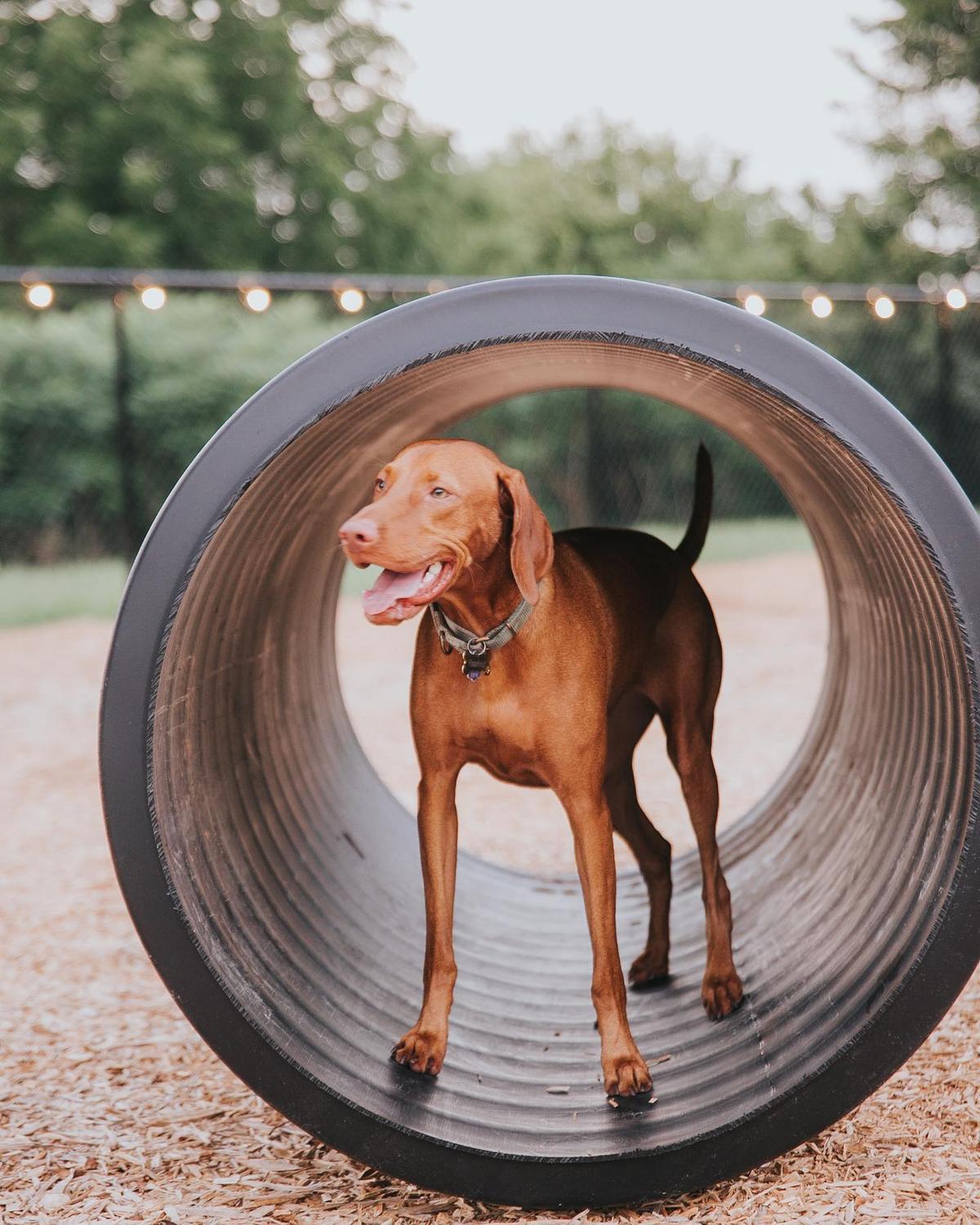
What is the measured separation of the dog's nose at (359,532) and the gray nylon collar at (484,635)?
0.56 metres

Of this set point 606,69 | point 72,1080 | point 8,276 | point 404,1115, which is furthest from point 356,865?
point 606,69

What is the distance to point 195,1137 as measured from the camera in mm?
3760

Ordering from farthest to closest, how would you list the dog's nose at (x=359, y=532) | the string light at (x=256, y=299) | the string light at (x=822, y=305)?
the string light at (x=822, y=305), the string light at (x=256, y=299), the dog's nose at (x=359, y=532)

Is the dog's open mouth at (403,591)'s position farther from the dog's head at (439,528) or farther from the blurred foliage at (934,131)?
the blurred foliage at (934,131)

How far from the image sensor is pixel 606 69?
3681 centimetres

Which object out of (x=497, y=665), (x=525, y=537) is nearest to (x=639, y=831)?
(x=497, y=665)

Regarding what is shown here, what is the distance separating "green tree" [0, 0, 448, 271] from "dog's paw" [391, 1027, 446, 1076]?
24.7 m

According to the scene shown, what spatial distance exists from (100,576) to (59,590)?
0.63 m

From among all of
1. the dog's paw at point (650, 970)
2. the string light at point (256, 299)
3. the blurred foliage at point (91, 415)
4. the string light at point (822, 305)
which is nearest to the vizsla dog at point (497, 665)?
the dog's paw at point (650, 970)

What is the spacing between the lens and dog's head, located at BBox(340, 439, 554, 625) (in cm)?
299

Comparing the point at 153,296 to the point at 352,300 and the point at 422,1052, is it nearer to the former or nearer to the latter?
the point at 352,300

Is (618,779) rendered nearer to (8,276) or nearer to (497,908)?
(497,908)

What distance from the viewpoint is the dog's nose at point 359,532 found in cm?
292

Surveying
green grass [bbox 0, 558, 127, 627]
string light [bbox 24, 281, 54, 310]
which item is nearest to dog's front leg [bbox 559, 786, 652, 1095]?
string light [bbox 24, 281, 54, 310]
